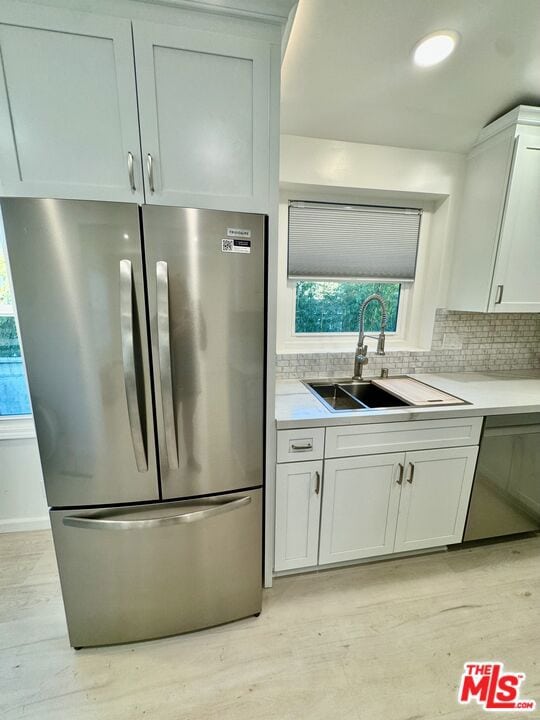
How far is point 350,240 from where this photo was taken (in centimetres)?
204

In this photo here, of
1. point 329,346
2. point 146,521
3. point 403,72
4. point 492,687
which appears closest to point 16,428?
point 146,521

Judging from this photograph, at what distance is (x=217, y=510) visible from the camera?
1.26m

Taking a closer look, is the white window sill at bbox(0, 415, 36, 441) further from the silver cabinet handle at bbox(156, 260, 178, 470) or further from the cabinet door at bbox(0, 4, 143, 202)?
the cabinet door at bbox(0, 4, 143, 202)

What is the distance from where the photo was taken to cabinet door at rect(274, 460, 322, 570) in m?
1.48

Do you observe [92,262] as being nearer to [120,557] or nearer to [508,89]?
[120,557]

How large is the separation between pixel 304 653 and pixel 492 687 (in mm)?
762

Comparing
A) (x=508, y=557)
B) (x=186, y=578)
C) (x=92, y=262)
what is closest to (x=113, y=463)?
(x=186, y=578)

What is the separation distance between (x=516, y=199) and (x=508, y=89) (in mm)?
543

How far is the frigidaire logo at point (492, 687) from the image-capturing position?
46.2 inches

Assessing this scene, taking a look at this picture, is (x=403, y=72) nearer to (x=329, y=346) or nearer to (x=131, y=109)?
(x=131, y=109)

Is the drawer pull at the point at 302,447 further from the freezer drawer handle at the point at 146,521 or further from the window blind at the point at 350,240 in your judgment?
the window blind at the point at 350,240

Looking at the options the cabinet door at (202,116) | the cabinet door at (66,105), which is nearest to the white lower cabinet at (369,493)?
the cabinet door at (202,116)

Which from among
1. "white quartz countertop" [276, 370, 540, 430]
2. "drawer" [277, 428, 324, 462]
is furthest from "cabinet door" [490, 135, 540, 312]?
"drawer" [277, 428, 324, 462]

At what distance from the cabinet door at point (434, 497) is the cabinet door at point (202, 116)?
60.9 inches
